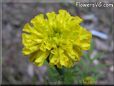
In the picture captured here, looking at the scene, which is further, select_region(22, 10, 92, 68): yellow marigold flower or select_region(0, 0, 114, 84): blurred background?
select_region(0, 0, 114, 84): blurred background

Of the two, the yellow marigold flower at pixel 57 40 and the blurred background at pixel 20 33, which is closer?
the yellow marigold flower at pixel 57 40

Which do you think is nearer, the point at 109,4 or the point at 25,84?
the point at 109,4

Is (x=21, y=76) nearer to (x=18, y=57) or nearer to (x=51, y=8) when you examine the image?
(x=18, y=57)

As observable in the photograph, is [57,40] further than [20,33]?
No

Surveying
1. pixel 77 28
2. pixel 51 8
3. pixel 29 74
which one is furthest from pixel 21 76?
pixel 77 28
